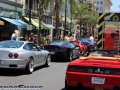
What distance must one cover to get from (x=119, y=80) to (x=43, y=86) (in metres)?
2.78

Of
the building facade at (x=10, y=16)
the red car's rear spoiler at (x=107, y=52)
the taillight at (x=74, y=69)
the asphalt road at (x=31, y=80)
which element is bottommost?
the asphalt road at (x=31, y=80)

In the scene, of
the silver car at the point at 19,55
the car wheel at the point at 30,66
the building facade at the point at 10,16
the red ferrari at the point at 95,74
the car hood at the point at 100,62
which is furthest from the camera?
the building facade at the point at 10,16

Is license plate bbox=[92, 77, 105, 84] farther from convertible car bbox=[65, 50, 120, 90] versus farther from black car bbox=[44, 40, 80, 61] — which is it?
black car bbox=[44, 40, 80, 61]

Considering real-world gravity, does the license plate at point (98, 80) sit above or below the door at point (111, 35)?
below

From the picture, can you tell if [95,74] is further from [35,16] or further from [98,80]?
[35,16]

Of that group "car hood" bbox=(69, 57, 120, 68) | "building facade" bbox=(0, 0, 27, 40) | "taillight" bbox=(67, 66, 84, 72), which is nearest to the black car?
"car hood" bbox=(69, 57, 120, 68)

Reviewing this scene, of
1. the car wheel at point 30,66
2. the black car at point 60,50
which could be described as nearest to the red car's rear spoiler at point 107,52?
the car wheel at point 30,66

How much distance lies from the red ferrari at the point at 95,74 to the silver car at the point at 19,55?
12.1 ft

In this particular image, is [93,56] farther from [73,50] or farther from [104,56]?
[73,50]

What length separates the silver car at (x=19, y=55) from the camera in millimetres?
10422

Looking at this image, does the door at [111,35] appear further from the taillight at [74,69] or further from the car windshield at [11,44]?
the taillight at [74,69]

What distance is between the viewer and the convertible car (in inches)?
264

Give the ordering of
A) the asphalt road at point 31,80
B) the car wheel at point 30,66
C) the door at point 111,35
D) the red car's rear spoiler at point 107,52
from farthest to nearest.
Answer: the door at point 111,35
the car wheel at point 30,66
the asphalt road at point 31,80
the red car's rear spoiler at point 107,52

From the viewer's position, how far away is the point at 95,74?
6.86 meters
